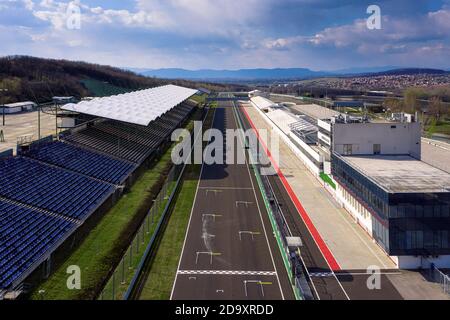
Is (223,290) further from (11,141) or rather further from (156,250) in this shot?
(11,141)

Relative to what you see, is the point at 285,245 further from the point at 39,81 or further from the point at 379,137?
the point at 39,81

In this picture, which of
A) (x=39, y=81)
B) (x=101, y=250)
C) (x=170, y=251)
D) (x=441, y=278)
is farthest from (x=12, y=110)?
(x=441, y=278)

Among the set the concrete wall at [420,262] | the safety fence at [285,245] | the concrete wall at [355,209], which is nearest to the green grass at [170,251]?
the safety fence at [285,245]

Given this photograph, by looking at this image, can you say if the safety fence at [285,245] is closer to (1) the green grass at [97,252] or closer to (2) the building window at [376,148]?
(2) the building window at [376,148]

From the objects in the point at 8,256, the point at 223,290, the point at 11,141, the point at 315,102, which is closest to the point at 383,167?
the point at 223,290

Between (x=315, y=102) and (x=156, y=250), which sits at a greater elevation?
(x=315, y=102)

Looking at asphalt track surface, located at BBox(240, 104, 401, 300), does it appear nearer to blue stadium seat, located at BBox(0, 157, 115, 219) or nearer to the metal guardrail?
the metal guardrail
